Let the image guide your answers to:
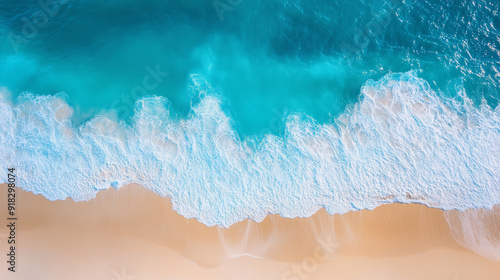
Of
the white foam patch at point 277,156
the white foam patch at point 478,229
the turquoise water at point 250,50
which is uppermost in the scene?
the turquoise water at point 250,50

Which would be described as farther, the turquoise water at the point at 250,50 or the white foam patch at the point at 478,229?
the turquoise water at the point at 250,50

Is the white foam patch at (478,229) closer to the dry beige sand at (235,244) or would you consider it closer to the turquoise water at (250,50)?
the dry beige sand at (235,244)

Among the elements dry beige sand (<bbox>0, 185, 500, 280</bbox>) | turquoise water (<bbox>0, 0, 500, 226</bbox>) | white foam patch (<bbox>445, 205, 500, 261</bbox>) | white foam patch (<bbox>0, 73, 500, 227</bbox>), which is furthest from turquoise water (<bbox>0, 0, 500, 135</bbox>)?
white foam patch (<bbox>445, 205, 500, 261</bbox>)

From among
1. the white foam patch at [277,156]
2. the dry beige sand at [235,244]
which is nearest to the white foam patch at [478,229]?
the dry beige sand at [235,244]

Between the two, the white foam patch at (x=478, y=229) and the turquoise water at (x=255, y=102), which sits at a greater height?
→ the turquoise water at (x=255, y=102)

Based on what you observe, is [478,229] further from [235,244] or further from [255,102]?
→ [255,102]

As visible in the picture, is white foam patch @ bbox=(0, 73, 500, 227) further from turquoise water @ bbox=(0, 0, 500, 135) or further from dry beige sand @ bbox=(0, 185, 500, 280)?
turquoise water @ bbox=(0, 0, 500, 135)
